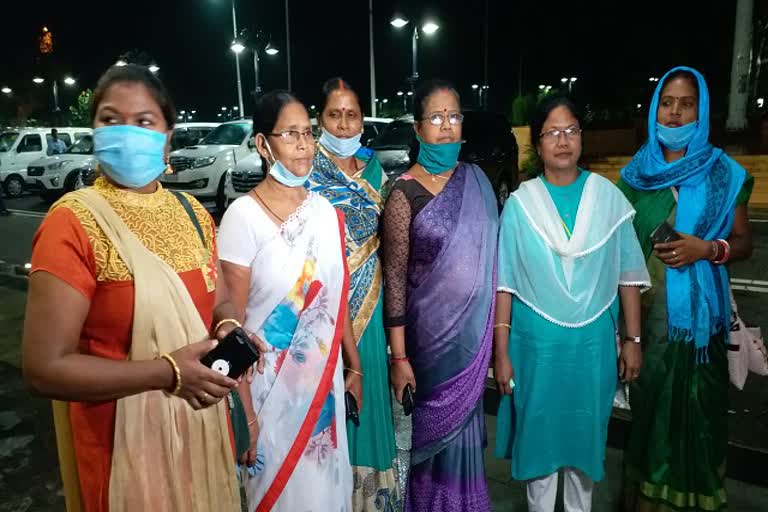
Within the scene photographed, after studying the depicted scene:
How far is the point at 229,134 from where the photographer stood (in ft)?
43.4

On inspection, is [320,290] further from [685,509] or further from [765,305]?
[765,305]

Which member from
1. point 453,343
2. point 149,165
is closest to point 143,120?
point 149,165

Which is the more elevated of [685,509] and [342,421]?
[342,421]

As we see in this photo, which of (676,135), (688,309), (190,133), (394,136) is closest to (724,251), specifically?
(688,309)

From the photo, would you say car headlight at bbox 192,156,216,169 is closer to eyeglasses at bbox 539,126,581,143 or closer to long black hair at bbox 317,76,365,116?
long black hair at bbox 317,76,365,116

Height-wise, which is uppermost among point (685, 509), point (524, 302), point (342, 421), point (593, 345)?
point (524, 302)

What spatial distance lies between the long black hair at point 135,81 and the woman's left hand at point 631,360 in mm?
2002

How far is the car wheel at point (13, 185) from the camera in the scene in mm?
16594

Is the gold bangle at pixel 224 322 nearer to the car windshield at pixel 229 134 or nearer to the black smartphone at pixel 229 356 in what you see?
the black smartphone at pixel 229 356

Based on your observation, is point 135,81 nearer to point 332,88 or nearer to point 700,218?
point 332,88

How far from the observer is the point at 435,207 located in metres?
2.50

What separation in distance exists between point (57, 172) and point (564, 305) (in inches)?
634

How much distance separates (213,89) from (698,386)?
65675mm

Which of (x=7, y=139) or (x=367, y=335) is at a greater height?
(x=7, y=139)
